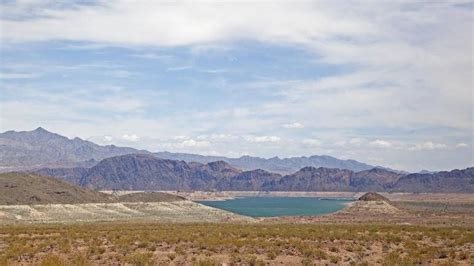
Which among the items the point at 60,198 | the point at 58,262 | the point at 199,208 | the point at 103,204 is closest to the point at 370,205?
the point at 199,208

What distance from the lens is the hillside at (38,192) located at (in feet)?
359

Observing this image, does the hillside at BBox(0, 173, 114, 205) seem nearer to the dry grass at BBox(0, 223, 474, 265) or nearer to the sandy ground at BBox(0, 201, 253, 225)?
the sandy ground at BBox(0, 201, 253, 225)

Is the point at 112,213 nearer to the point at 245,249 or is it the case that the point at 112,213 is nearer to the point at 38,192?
the point at 38,192

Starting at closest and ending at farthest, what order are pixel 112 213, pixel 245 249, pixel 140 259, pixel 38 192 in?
pixel 140 259 → pixel 245 249 → pixel 112 213 → pixel 38 192

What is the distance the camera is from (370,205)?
401ft

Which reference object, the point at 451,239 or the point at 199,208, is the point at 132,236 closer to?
the point at 451,239

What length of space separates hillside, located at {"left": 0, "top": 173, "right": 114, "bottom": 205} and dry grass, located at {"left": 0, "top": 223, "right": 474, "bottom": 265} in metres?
72.2

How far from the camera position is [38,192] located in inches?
4537

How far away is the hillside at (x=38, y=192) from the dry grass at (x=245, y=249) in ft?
237

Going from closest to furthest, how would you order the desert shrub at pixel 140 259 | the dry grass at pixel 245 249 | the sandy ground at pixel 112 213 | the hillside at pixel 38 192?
the desert shrub at pixel 140 259, the dry grass at pixel 245 249, the sandy ground at pixel 112 213, the hillside at pixel 38 192

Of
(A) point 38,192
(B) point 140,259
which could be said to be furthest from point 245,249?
(A) point 38,192

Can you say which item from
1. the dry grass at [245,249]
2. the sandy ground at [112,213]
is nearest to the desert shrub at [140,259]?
the dry grass at [245,249]

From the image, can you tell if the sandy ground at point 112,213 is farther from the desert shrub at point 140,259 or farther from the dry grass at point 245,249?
the desert shrub at point 140,259

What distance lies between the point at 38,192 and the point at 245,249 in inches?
3612
